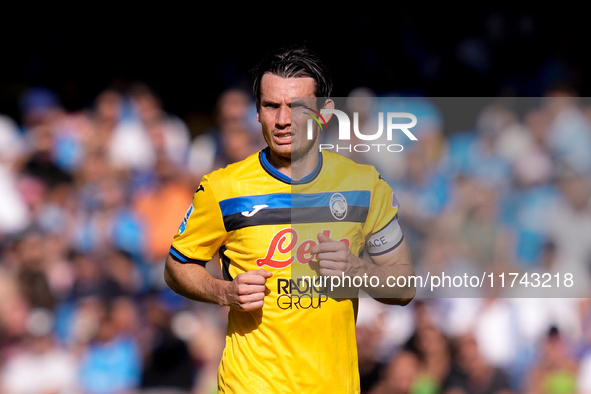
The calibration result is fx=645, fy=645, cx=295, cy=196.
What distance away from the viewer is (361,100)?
4.16 m

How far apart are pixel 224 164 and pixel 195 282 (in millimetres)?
2969

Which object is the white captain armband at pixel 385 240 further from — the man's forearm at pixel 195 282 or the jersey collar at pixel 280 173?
the man's forearm at pixel 195 282

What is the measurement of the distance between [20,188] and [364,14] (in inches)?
158

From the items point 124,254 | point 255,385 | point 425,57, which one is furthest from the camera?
point 425,57

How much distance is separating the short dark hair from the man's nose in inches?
5.9

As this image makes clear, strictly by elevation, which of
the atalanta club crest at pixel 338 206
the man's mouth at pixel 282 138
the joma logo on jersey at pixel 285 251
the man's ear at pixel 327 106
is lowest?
the joma logo on jersey at pixel 285 251

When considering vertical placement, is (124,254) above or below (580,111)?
below

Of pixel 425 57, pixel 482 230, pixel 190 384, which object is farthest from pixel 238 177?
pixel 425 57

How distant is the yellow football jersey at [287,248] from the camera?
2.61 metres

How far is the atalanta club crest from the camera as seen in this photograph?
9.06 feet

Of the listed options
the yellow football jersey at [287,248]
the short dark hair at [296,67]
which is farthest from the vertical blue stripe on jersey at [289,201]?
the short dark hair at [296,67]

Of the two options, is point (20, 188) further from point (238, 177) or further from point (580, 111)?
point (580, 111)

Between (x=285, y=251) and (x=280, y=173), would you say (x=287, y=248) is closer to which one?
(x=285, y=251)

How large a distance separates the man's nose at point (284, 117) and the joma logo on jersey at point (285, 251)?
0.44 metres
